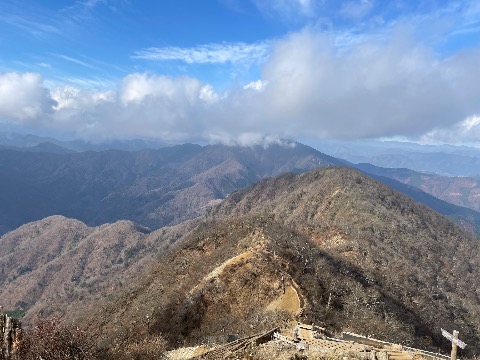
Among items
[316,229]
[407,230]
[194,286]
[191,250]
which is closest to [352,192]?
[407,230]

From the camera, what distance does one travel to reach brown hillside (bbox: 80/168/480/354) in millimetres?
49094

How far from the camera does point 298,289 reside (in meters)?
52.1

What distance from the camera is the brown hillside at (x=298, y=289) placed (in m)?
49.1

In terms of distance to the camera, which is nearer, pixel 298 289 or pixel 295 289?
pixel 295 289

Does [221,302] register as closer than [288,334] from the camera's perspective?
No

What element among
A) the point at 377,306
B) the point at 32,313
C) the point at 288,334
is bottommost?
the point at 32,313

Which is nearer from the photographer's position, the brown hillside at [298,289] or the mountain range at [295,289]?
the mountain range at [295,289]

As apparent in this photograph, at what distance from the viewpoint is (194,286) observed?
193 ft

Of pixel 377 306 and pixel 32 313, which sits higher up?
pixel 377 306

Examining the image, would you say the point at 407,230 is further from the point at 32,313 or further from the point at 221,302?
the point at 32,313

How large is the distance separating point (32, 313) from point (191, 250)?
128 metres

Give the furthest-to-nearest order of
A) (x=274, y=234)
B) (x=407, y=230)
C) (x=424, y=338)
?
(x=407, y=230) → (x=274, y=234) → (x=424, y=338)

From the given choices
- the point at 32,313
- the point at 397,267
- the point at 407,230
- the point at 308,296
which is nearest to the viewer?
the point at 308,296

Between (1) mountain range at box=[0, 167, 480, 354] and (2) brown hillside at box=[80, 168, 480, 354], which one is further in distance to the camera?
(2) brown hillside at box=[80, 168, 480, 354]
